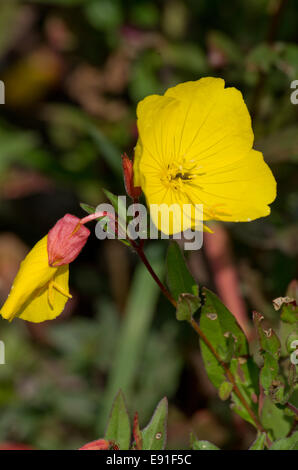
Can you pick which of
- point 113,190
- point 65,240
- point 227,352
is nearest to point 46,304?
point 65,240

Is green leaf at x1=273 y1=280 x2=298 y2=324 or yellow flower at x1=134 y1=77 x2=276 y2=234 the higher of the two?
yellow flower at x1=134 y1=77 x2=276 y2=234

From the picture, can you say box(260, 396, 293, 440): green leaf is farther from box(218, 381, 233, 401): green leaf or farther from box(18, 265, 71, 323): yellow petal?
box(18, 265, 71, 323): yellow petal

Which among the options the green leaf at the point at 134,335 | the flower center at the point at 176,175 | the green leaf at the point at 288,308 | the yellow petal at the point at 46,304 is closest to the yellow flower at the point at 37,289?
the yellow petal at the point at 46,304

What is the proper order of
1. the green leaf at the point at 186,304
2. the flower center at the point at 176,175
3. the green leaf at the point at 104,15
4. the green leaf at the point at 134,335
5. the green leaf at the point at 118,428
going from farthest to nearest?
the green leaf at the point at 104,15, the green leaf at the point at 134,335, the flower center at the point at 176,175, the green leaf at the point at 118,428, the green leaf at the point at 186,304

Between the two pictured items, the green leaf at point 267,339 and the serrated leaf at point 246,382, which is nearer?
the green leaf at point 267,339

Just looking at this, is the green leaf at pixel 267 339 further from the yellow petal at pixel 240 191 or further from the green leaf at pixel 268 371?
the yellow petal at pixel 240 191

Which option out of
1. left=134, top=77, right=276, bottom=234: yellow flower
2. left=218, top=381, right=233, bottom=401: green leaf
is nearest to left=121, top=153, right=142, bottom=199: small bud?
left=134, top=77, right=276, bottom=234: yellow flower

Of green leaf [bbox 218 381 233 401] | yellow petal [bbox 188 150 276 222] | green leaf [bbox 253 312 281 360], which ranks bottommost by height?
green leaf [bbox 218 381 233 401]
